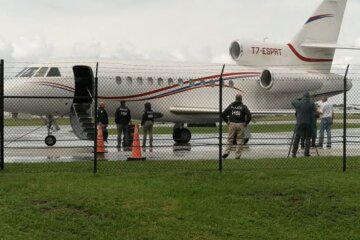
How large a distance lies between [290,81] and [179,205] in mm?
18971

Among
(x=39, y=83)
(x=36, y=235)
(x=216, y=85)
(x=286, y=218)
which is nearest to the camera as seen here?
(x=36, y=235)

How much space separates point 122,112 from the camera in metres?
20.9

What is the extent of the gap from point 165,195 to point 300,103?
776 centimetres

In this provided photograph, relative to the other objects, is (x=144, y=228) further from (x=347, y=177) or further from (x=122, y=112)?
(x=122, y=112)

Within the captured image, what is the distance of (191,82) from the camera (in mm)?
26766

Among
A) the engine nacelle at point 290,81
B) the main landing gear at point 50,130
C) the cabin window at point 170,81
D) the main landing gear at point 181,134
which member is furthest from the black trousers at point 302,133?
the engine nacelle at point 290,81

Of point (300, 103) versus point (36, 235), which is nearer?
point (36, 235)

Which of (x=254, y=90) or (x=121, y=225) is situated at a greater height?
(x=254, y=90)

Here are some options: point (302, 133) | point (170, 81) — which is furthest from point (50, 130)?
point (302, 133)

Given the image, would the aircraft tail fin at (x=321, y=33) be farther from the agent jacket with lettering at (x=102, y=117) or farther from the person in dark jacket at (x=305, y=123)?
the person in dark jacket at (x=305, y=123)

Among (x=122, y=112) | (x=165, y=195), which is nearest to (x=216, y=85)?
(x=122, y=112)

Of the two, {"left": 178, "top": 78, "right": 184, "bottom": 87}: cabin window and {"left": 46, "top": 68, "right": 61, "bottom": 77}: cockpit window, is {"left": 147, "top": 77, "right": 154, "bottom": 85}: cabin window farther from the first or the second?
{"left": 46, "top": 68, "right": 61, "bottom": 77}: cockpit window

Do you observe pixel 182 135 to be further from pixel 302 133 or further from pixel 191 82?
pixel 302 133

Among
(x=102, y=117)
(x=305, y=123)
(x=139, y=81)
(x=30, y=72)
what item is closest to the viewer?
(x=305, y=123)
